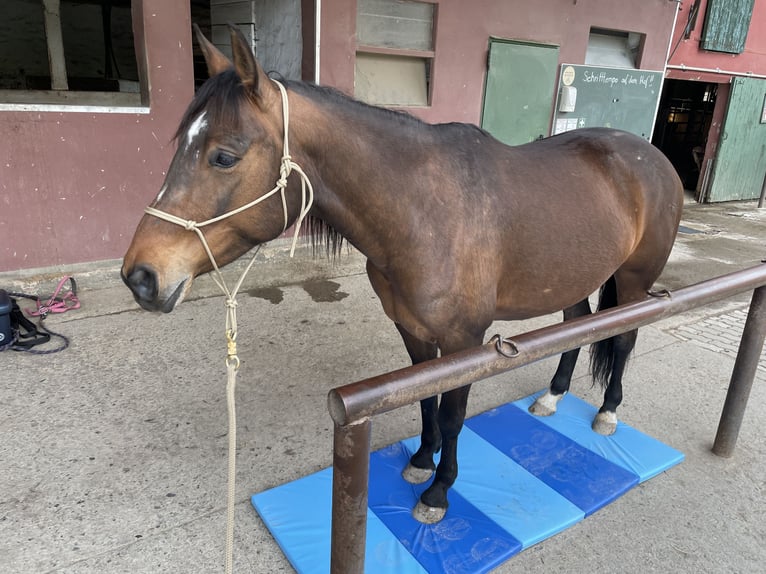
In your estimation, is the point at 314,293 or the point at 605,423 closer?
the point at 605,423

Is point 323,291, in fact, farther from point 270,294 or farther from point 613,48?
point 613,48

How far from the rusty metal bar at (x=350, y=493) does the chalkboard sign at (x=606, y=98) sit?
642 cm

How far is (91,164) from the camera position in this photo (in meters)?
4.14

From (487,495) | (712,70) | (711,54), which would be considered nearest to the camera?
(487,495)

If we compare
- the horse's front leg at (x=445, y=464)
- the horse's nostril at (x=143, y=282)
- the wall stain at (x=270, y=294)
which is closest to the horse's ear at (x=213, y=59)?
the horse's nostril at (x=143, y=282)

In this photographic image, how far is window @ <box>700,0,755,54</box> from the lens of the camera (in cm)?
810

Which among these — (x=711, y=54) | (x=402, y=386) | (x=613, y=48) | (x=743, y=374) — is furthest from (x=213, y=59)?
(x=711, y=54)

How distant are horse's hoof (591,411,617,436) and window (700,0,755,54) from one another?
797cm

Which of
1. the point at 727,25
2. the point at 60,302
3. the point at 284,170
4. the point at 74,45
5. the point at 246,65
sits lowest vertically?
the point at 60,302

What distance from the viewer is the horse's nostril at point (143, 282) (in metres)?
1.35

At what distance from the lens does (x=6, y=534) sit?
77.4 inches

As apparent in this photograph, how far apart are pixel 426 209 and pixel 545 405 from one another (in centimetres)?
170

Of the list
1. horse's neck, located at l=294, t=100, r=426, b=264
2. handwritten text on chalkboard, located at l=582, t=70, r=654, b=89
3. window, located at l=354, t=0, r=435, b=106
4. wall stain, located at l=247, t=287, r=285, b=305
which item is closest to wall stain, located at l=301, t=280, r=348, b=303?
wall stain, located at l=247, t=287, r=285, b=305

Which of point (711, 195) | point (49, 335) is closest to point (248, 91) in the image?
point (49, 335)
